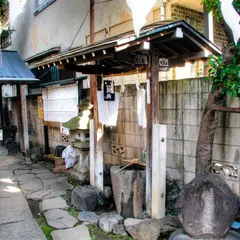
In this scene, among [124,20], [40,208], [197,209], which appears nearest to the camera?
[197,209]

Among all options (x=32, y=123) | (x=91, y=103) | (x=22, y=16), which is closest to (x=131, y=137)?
(x=91, y=103)

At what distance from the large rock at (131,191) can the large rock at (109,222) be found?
0.81 ft

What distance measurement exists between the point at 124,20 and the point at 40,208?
5959mm

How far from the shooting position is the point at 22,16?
649 inches

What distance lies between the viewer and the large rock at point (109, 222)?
5.59 meters

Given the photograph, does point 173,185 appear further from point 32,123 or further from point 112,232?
point 32,123

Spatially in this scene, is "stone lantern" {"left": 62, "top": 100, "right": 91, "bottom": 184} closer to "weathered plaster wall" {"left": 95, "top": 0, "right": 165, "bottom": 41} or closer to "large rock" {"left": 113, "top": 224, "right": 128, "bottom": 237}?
"large rock" {"left": 113, "top": 224, "right": 128, "bottom": 237}

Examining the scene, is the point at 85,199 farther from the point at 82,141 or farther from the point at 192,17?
the point at 192,17

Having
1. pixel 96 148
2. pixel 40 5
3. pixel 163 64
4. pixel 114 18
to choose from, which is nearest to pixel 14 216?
pixel 96 148

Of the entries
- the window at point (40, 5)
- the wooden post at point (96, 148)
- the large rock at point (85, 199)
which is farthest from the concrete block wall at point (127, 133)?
the window at point (40, 5)

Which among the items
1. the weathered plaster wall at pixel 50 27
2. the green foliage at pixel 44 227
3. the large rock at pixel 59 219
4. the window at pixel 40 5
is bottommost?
the green foliage at pixel 44 227

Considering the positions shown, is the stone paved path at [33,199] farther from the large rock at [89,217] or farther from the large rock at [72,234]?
the large rock at [89,217]

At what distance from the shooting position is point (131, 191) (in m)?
5.95

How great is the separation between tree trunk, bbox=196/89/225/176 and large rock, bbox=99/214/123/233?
1.99 meters
